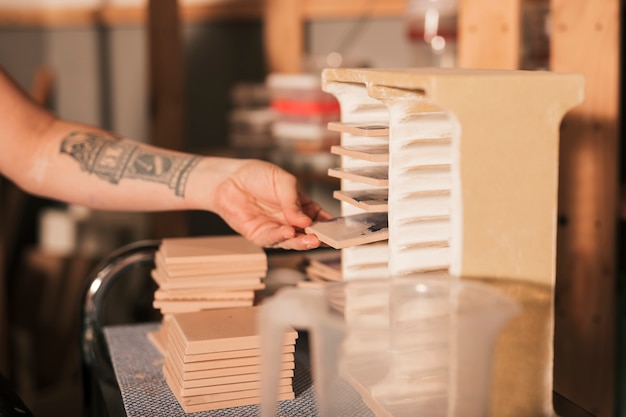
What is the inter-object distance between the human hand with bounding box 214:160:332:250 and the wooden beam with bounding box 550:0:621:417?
723mm

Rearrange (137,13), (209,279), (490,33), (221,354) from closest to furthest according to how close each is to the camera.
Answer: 1. (221,354)
2. (209,279)
3. (490,33)
4. (137,13)

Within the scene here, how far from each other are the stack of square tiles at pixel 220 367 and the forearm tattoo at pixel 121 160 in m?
0.43

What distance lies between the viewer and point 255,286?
1.37 meters

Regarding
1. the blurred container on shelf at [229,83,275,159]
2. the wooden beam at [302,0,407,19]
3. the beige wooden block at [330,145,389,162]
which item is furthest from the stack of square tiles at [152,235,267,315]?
the wooden beam at [302,0,407,19]

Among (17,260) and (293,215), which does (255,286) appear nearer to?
(293,215)

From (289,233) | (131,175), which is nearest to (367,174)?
(289,233)

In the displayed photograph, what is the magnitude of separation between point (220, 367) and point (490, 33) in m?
1.08

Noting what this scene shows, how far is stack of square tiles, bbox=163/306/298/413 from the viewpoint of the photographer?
1.17 meters

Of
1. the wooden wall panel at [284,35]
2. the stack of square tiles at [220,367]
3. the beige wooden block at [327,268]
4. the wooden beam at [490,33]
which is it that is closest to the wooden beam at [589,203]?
the wooden beam at [490,33]

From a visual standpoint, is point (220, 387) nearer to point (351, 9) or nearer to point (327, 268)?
point (327, 268)

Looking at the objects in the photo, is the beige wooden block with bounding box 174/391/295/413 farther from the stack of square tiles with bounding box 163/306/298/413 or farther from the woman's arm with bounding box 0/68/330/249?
the woman's arm with bounding box 0/68/330/249

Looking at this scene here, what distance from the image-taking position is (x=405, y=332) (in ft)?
3.05

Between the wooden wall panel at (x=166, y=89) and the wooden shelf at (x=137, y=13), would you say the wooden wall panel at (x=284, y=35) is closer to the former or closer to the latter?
the wooden shelf at (x=137, y=13)

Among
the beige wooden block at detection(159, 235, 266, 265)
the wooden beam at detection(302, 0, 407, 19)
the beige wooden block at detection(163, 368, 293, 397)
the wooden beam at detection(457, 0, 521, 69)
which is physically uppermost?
the wooden beam at detection(302, 0, 407, 19)
